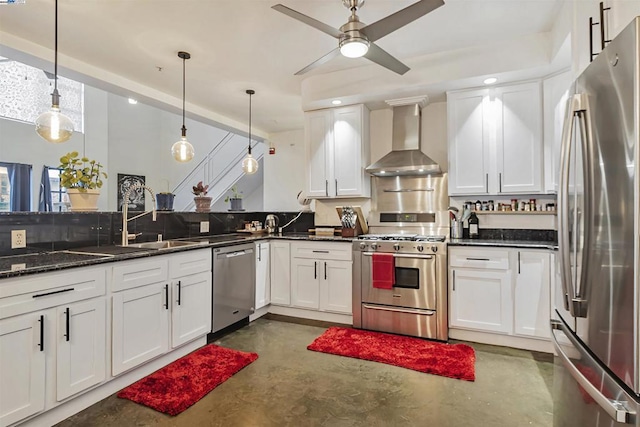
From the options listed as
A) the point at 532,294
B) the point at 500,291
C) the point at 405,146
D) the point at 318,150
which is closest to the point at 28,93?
the point at 318,150

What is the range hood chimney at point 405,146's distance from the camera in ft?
12.3

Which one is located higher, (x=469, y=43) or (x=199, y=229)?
(x=469, y=43)

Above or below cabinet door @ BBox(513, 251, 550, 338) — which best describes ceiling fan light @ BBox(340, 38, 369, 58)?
above

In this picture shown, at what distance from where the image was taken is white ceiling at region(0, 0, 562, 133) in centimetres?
248

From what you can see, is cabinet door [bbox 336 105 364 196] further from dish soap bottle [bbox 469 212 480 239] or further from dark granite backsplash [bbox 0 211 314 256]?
dark granite backsplash [bbox 0 211 314 256]

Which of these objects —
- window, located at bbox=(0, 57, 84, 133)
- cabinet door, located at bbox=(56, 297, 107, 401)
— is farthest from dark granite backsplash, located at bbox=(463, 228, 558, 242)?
window, located at bbox=(0, 57, 84, 133)

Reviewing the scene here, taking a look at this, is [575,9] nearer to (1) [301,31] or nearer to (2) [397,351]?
(1) [301,31]

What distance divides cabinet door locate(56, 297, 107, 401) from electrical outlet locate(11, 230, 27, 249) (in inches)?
29.4

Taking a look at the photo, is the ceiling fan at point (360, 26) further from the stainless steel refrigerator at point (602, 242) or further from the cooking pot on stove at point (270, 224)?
the cooking pot on stove at point (270, 224)

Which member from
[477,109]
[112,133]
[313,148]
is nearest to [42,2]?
[313,148]

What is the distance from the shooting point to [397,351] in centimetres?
298

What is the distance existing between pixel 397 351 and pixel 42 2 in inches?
149

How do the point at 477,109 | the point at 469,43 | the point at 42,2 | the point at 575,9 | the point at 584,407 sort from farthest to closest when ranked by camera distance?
the point at 477,109
the point at 469,43
the point at 42,2
the point at 575,9
the point at 584,407

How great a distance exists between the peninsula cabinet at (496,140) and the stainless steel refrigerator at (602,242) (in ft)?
6.69
